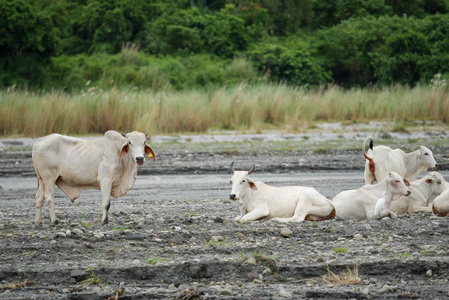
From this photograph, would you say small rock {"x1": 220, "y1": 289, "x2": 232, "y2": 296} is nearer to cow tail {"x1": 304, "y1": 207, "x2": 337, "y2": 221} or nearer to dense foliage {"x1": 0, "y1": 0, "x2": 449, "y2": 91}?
cow tail {"x1": 304, "y1": 207, "x2": 337, "y2": 221}

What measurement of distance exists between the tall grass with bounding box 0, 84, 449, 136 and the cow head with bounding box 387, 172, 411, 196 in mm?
11769

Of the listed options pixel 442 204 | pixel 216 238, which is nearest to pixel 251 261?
pixel 216 238

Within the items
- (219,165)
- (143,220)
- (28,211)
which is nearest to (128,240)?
(143,220)

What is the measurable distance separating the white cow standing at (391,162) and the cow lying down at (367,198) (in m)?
1.58

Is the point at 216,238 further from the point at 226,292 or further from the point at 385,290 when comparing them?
the point at 385,290

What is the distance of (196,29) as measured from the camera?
34.0 meters

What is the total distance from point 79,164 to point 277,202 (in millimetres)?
2732

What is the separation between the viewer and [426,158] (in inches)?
446

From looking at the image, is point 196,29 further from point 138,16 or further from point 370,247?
point 370,247

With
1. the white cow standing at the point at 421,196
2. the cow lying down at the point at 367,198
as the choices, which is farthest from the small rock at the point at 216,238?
the white cow standing at the point at 421,196

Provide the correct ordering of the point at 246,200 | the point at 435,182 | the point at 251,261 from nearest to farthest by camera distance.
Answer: the point at 251,261, the point at 246,200, the point at 435,182

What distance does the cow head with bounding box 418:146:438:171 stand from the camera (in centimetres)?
1130

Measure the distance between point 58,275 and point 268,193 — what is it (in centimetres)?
362

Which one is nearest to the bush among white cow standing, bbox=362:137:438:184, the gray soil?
white cow standing, bbox=362:137:438:184
